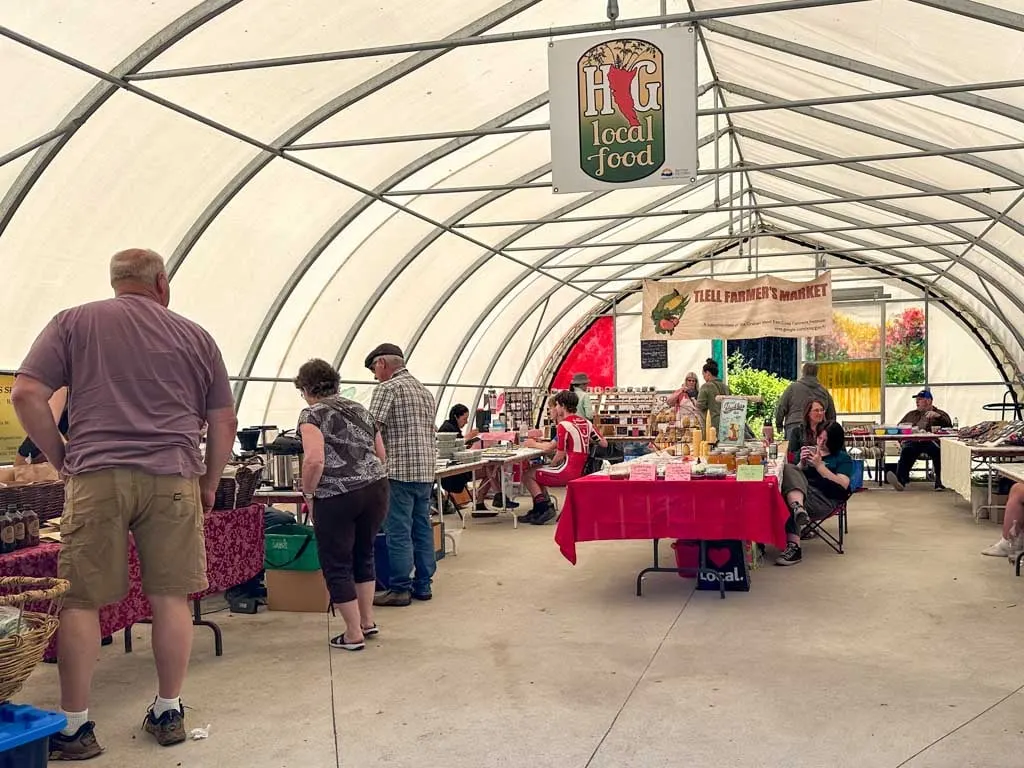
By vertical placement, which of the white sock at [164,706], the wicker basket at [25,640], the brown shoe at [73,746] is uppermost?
the wicker basket at [25,640]

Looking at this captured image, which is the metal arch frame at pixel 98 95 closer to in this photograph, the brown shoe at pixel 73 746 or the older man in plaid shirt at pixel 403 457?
the older man in plaid shirt at pixel 403 457

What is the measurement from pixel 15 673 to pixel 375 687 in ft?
6.85

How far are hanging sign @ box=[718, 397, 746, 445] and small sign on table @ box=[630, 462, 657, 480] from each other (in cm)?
77

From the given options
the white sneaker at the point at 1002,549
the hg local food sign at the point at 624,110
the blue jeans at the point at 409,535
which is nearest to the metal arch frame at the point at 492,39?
the hg local food sign at the point at 624,110

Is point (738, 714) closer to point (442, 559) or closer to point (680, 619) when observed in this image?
point (680, 619)

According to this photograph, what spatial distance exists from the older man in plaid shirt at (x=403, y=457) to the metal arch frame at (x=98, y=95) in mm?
2418

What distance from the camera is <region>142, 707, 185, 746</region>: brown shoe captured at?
12.7 feet

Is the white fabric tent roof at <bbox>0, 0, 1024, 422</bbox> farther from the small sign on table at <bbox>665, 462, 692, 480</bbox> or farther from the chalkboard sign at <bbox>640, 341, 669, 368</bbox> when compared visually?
the chalkboard sign at <bbox>640, 341, 669, 368</bbox>

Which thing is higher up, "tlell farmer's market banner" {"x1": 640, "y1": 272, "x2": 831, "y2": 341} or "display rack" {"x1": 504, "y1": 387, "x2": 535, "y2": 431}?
"tlell farmer's market banner" {"x1": 640, "y1": 272, "x2": 831, "y2": 341}

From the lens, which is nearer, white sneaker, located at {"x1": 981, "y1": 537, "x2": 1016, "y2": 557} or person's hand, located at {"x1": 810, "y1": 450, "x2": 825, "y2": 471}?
white sneaker, located at {"x1": 981, "y1": 537, "x2": 1016, "y2": 557}

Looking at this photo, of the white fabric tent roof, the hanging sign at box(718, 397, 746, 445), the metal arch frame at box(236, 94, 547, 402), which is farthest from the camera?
the metal arch frame at box(236, 94, 547, 402)

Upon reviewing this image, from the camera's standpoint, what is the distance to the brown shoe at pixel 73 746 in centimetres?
370

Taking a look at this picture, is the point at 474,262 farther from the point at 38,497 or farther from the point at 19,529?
the point at 19,529

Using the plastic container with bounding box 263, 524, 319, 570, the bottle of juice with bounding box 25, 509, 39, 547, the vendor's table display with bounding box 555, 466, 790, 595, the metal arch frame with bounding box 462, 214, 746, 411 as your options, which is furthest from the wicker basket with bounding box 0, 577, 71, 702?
the metal arch frame with bounding box 462, 214, 746, 411
